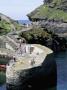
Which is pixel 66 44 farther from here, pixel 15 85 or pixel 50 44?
pixel 15 85

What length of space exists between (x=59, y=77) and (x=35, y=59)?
13156mm

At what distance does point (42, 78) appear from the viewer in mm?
96500

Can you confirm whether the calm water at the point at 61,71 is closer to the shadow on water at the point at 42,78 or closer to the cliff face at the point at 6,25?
the shadow on water at the point at 42,78

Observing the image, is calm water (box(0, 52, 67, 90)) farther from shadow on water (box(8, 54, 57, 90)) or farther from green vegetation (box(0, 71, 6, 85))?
green vegetation (box(0, 71, 6, 85))

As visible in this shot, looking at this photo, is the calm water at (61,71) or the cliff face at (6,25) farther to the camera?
→ the cliff face at (6,25)

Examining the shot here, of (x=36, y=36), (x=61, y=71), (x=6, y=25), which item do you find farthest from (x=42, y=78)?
A: (x=6, y=25)

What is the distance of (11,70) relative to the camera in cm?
8900

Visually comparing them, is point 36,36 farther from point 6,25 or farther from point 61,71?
point 61,71

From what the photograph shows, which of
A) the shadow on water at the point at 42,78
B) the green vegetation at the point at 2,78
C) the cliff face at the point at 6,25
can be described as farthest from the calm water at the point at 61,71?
the cliff face at the point at 6,25

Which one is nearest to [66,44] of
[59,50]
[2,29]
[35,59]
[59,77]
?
[59,50]

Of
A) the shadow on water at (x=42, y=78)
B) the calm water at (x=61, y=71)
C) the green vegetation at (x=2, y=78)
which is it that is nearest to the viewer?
the shadow on water at (x=42, y=78)

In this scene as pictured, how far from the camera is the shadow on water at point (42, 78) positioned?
9019cm

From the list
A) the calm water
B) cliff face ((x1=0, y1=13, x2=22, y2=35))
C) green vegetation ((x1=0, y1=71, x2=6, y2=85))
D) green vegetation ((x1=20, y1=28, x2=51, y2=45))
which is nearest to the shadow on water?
the calm water

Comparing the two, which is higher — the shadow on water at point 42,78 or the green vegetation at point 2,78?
the shadow on water at point 42,78
